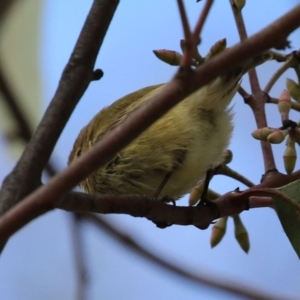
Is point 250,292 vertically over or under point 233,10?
under

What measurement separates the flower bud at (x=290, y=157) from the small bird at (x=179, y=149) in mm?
398

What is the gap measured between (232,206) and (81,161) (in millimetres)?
664

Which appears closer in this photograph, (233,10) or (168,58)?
(168,58)

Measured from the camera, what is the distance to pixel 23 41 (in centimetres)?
221

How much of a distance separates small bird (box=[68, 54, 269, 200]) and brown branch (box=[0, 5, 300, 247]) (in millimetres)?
952

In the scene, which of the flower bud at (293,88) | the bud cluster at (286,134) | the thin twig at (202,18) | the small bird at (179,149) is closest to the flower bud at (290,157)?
the bud cluster at (286,134)

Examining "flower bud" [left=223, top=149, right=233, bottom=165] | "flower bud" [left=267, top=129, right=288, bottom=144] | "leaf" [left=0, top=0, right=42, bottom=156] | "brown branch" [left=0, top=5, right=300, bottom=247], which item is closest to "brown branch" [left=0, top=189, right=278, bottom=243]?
"brown branch" [left=0, top=5, right=300, bottom=247]

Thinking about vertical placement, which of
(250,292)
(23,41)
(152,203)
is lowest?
(250,292)

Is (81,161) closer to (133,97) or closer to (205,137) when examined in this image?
(205,137)

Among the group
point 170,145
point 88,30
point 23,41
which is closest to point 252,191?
point 88,30

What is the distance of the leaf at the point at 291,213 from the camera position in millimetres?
1100

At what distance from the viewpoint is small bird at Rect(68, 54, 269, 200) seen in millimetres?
1588

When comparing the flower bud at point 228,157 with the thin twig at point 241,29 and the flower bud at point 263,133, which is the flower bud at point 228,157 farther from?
the flower bud at point 263,133

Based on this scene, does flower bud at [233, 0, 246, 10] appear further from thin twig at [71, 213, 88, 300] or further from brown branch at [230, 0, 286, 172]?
thin twig at [71, 213, 88, 300]
